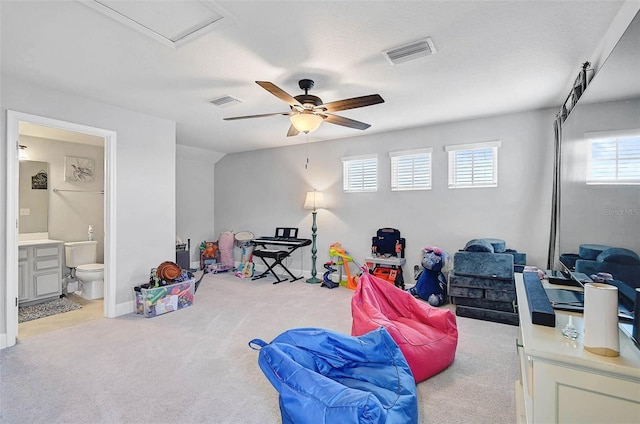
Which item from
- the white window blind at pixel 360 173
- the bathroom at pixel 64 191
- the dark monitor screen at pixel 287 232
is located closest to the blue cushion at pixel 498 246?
the white window blind at pixel 360 173

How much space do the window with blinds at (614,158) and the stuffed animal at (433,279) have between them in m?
2.41

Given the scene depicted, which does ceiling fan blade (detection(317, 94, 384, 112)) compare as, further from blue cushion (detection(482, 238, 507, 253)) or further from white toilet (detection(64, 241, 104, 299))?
white toilet (detection(64, 241, 104, 299))

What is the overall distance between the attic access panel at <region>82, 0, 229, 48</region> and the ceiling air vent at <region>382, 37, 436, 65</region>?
1224mm

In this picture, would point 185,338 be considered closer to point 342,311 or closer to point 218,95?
point 342,311

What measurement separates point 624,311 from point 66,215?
20.3 feet

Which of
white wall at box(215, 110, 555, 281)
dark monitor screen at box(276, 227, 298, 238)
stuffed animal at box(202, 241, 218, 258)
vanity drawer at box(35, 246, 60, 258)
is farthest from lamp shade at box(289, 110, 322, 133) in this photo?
stuffed animal at box(202, 241, 218, 258)

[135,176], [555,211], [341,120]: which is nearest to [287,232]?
[135,176]

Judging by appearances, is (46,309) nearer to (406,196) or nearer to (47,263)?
(47,263)

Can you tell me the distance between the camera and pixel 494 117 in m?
4.04

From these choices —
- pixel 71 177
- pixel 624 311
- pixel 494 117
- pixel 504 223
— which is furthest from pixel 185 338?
pixel 494 117

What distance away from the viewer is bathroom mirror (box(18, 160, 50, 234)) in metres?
4.36

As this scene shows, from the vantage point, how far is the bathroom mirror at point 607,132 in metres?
1.23

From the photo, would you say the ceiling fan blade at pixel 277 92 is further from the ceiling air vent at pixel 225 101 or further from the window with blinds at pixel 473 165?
the window with blinds at pixel 473 165

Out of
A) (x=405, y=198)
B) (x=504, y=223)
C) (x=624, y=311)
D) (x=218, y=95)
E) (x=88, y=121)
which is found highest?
(x=218, y=95)
